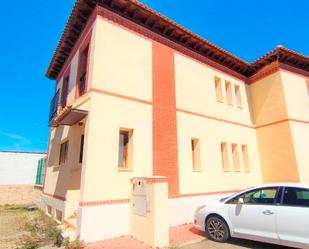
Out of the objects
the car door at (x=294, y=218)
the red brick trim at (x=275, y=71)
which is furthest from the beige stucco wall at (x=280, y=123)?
the car door at (x=294, y=218)

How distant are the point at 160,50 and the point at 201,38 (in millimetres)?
2591

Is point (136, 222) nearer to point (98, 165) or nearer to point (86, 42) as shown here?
point (98, 165)

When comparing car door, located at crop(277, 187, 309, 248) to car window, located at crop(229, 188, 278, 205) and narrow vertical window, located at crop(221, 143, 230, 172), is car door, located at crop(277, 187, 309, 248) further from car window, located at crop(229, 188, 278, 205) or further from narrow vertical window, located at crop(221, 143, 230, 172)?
narrow vertical window, located at crop(221, 143, 230, 172)

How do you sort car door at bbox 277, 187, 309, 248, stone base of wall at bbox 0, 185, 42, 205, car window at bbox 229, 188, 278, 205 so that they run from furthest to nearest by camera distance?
stone base of wall at bbox 0, 185, 42, 205, car window at bbox 229, 188, 278, 205, car door at bbox 277, 187, 309, 248

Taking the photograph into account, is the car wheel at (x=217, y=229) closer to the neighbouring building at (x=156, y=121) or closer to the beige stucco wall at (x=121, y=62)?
the neighbouring building at (x=156, y=121)

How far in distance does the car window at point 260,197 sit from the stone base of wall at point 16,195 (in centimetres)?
1576

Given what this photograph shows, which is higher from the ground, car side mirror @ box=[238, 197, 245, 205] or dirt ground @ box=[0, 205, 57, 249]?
car side mirror @ box=[238, 197, 245, 205]

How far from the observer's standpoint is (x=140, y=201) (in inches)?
252

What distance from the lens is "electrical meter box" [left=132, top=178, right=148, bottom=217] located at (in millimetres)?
6211

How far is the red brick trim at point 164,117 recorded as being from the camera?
27.2ft

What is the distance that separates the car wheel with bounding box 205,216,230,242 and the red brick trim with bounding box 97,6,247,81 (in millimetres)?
7817

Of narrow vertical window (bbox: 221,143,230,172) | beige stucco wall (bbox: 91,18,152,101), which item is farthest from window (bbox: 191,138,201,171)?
beige stucco wall (bbox: 91,18,152,101)

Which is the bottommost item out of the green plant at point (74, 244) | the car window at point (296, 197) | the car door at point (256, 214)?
the green plant at point (74, 244)

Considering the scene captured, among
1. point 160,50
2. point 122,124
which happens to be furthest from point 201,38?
point 122,124
